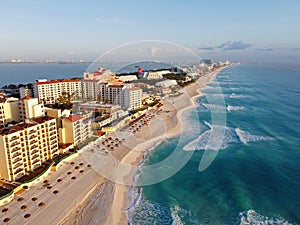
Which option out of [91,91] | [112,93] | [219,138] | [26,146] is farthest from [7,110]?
[219,138]

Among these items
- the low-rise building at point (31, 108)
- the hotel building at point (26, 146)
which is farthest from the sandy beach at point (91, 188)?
the low-rise building at point (31, 108)

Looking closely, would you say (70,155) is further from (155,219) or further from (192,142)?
(192,142)

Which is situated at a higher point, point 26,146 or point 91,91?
point 26,146

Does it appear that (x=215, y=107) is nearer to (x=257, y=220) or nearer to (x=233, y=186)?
(x=233, y=186)

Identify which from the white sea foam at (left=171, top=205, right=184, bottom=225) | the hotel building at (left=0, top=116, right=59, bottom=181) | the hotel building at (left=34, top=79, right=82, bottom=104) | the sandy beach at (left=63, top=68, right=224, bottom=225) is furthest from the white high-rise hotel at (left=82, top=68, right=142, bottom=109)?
the white sea foam at (left=171, top=205, right=184, bottom=225)

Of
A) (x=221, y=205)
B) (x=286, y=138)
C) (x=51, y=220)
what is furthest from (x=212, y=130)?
(x=51, y=220)

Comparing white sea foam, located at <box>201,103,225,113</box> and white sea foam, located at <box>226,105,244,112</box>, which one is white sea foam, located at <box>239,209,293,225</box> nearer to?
white sea foam, located at <box>226,105,244,112</box>
